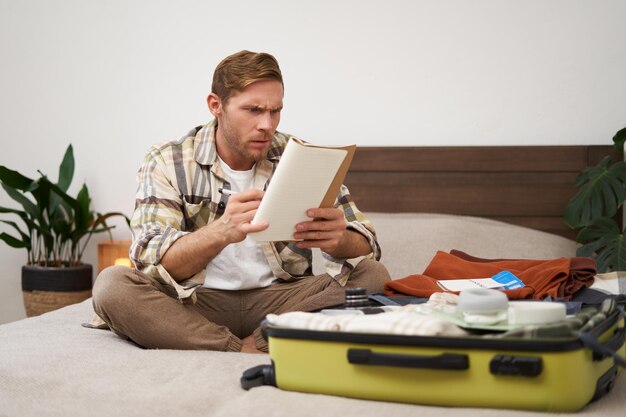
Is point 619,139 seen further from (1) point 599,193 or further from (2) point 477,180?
(2) point 477,180

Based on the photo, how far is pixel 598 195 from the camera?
2846 millimetres

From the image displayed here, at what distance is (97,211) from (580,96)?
7.06 feet

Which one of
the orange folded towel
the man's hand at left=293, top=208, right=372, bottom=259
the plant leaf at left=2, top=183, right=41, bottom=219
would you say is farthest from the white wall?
the man's hand at left=293, top=208, right=372, bottom=259

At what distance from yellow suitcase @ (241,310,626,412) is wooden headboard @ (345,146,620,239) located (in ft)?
5.88

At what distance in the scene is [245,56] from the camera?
2.15 m

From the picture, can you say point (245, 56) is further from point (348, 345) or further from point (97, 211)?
point (97, 211)

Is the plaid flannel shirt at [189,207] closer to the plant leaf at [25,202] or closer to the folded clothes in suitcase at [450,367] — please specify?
the folded clothes in suitcase at [450,367]

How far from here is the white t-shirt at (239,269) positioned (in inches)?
83.4

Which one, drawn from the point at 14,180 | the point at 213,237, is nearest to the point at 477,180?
the point at 213,237

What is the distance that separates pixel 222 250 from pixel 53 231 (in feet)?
5.88

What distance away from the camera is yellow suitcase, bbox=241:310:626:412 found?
1.19 m

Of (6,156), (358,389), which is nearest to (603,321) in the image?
(358,389)

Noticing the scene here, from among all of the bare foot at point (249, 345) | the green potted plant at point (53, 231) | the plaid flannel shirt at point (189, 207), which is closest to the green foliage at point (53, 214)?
the green potted plant at point (53, 231)

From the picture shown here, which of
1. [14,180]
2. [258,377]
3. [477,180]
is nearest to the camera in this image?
[258,377]
